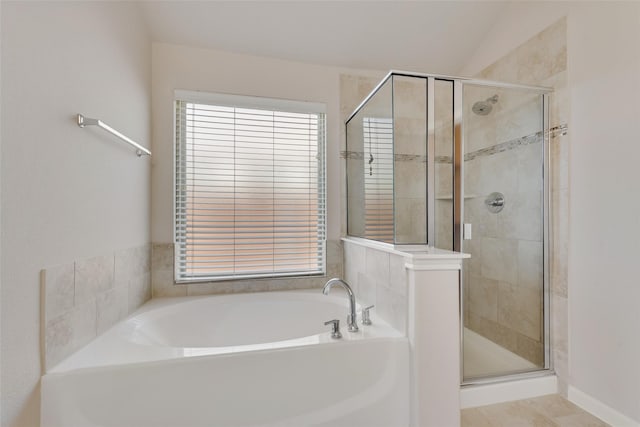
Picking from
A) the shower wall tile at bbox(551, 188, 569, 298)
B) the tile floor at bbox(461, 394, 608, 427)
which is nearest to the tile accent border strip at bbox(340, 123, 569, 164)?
the shower wall tile at bbox(551, 188, 569, 298)

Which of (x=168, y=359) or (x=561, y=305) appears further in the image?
(x=561, y=305)

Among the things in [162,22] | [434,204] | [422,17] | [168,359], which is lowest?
[168,359]

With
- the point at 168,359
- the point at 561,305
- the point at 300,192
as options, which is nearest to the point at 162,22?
the point at 300,192

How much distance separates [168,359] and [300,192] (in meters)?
1.50

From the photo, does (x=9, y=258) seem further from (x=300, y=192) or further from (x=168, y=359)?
(x=300, y=192)

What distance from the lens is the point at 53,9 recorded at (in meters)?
1.14

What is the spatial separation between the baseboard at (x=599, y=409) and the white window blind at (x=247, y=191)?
5.62ft

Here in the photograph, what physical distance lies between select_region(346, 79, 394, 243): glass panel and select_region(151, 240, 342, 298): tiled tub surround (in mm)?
313

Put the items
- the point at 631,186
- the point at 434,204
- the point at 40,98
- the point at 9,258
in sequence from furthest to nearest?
the point at 434,204
the point at 631,186
the point at 40,98
the point at 9,258

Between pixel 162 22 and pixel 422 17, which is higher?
pixel 422 17

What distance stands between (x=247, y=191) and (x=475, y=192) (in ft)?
5.27

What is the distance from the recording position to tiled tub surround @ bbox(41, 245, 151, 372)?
1.12 m

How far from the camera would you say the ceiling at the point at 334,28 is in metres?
2.03

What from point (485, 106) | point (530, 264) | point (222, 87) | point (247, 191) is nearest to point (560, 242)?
point (530, 264)
